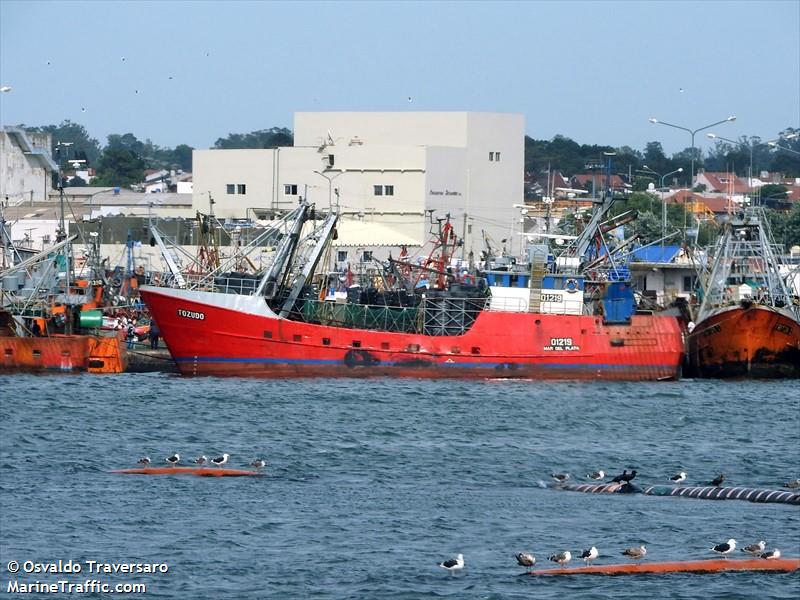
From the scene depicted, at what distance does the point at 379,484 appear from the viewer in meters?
35.9

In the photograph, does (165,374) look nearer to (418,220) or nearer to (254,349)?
(254,349)

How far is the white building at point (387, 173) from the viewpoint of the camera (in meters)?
95.4

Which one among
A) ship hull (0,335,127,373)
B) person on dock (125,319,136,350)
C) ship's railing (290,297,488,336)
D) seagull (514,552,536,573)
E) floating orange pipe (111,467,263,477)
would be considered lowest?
seagull (514,552,536,573)

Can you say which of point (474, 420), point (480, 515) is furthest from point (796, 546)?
point (474, 420)

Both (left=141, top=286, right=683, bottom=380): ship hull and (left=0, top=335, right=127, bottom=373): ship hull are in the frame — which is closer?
(left=141, top=286, right=683, bottom=380): ship hull

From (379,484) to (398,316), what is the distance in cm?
2427

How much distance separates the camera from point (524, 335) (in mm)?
59406

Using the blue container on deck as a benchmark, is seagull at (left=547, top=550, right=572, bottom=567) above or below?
below

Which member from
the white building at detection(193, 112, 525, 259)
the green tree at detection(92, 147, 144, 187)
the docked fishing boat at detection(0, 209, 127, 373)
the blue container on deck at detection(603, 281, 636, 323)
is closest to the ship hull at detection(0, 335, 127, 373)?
the docked fishing boat at detection(0, 209, 127, 373)

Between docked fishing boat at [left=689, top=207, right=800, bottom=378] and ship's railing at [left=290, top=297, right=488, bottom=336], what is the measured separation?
31.4 feet

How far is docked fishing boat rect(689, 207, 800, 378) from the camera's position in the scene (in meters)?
59.9

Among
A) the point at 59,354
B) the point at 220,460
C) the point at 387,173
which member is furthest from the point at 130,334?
the point at 387,173

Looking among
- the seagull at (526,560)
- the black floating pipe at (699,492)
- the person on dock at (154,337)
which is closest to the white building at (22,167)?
Answer: the person on dock at (154,337)

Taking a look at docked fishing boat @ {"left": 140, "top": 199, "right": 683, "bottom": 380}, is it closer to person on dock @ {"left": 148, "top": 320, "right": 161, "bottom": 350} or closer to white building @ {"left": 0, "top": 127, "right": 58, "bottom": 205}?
person on dock @ {"left": 148, "top": 320, "right": 161, "bottom": 350}
